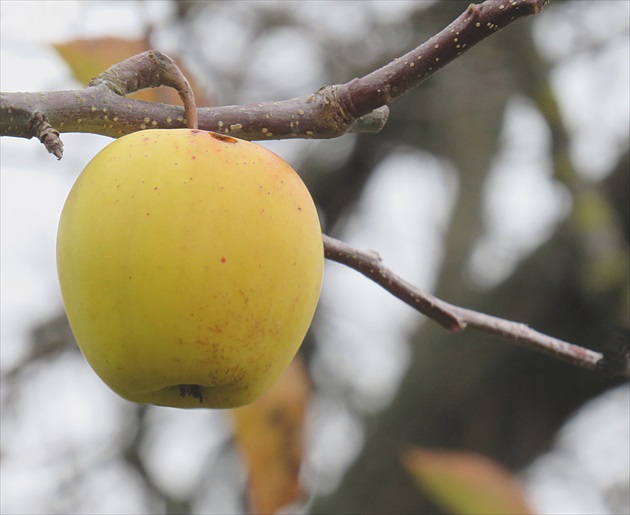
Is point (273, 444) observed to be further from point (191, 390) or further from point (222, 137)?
point (222, 137)

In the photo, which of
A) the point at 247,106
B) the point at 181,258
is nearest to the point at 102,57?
the point at 247,106

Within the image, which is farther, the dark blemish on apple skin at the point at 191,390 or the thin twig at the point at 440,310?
the thin twig at the point at 440,310

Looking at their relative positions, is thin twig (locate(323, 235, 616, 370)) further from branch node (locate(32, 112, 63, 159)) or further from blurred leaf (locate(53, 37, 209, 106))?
blurred leaf (locate(53, 37, 209, 106))

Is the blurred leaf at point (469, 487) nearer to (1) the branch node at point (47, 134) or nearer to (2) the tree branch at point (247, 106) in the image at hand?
(2) the tree branch at point (247, 106)

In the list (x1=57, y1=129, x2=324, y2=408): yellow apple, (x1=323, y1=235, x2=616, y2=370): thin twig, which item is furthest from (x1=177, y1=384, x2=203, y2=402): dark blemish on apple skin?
(x1=323, y1=235, x2=616, y2=370): thin twig

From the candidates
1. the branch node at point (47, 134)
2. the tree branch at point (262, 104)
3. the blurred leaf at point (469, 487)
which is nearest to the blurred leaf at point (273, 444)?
the blurred leaf at point (469, 487)

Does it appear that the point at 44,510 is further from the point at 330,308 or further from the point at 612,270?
the point at 612,270

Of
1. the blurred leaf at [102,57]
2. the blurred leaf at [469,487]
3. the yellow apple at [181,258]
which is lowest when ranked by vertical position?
the blurred leaf at [469,487]
